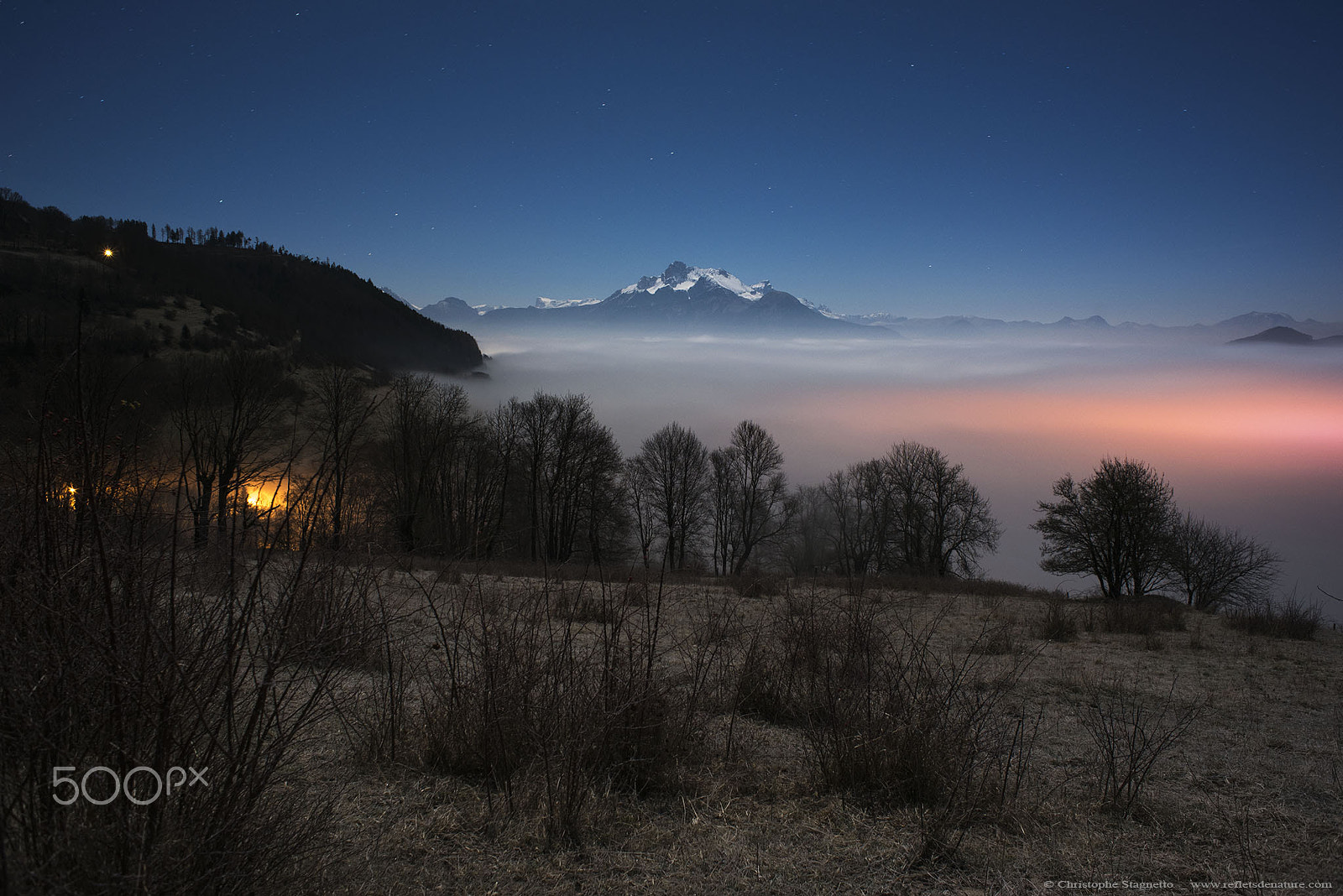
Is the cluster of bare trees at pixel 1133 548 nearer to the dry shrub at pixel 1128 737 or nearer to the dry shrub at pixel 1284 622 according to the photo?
the dry shrub at pixel 1284 622

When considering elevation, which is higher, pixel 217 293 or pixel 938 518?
pixel 217 293

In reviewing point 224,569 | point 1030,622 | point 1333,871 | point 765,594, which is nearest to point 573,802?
point 224,569

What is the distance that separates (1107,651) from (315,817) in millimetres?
13266

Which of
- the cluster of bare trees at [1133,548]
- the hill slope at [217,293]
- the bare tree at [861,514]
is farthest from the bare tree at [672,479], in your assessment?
the hill slope at [217,293]

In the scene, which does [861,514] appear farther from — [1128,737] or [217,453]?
[217,453]

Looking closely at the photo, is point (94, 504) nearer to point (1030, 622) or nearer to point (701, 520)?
point (1030, 622)

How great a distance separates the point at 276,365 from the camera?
3331 cm

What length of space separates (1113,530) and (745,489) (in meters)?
26.8

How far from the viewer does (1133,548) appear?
32062mm

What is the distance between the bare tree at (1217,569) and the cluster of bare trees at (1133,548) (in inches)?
1.9

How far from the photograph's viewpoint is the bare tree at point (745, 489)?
5341cm

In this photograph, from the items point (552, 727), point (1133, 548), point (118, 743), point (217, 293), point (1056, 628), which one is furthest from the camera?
point (217, 293)

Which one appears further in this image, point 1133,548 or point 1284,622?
point 1133,548

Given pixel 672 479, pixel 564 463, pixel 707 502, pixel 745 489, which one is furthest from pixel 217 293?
pixel 745 489
